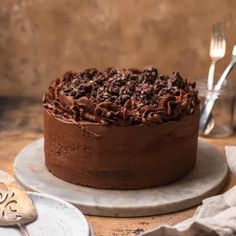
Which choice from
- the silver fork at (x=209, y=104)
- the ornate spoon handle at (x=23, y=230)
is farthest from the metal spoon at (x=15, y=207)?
the silver fork at (x=209, y=104)

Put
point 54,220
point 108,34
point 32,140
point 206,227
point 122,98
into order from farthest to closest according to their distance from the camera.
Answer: point 108,34, point 32,140, point 122,98, point 54,220, point 206,227

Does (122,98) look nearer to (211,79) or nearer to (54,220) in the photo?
(54,220)

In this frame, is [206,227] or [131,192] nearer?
[206,227]

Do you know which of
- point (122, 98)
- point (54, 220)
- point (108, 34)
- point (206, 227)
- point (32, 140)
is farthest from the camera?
point (108, 34)

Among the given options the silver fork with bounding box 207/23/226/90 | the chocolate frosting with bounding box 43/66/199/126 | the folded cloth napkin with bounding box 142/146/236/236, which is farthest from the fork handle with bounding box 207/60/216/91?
the folded cloth napkin with bounding box 142/146/236/236

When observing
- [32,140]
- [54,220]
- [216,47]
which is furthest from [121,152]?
[216,47]
